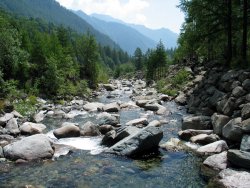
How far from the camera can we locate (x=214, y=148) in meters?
18.3

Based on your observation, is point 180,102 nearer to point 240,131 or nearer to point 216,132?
point 216,132

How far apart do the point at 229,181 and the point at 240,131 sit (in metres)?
5.38

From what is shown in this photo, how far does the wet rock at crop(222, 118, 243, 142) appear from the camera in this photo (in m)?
18.5

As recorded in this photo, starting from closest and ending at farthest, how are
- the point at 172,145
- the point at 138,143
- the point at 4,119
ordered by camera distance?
the point at 138,143 < the point at 172,145 < the point at 4,119

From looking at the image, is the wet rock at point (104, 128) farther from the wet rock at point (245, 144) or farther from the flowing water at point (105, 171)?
the wet rock at point (245, 144)

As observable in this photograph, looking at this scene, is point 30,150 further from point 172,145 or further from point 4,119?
point 4,119

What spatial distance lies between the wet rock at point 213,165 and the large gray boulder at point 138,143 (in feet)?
11.4

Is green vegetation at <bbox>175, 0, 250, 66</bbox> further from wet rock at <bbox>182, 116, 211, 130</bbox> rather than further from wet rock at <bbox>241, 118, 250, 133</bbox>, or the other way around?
wet rock at <bbox>241, 118, 250, 133</bbox>

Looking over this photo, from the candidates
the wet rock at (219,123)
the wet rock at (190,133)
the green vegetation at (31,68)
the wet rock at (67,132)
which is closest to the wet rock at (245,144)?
the wet rock at (219,123)

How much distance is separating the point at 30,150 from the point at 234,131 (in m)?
11.5

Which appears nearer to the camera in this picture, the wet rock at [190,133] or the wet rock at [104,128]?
the wet rock at [190,133]

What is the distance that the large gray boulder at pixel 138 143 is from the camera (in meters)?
18.1

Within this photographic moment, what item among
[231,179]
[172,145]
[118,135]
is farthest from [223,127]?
[231,179]

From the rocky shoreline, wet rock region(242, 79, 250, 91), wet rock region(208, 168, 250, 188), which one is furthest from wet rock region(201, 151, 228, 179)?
wet rock region(242, 79, 250, 91)
